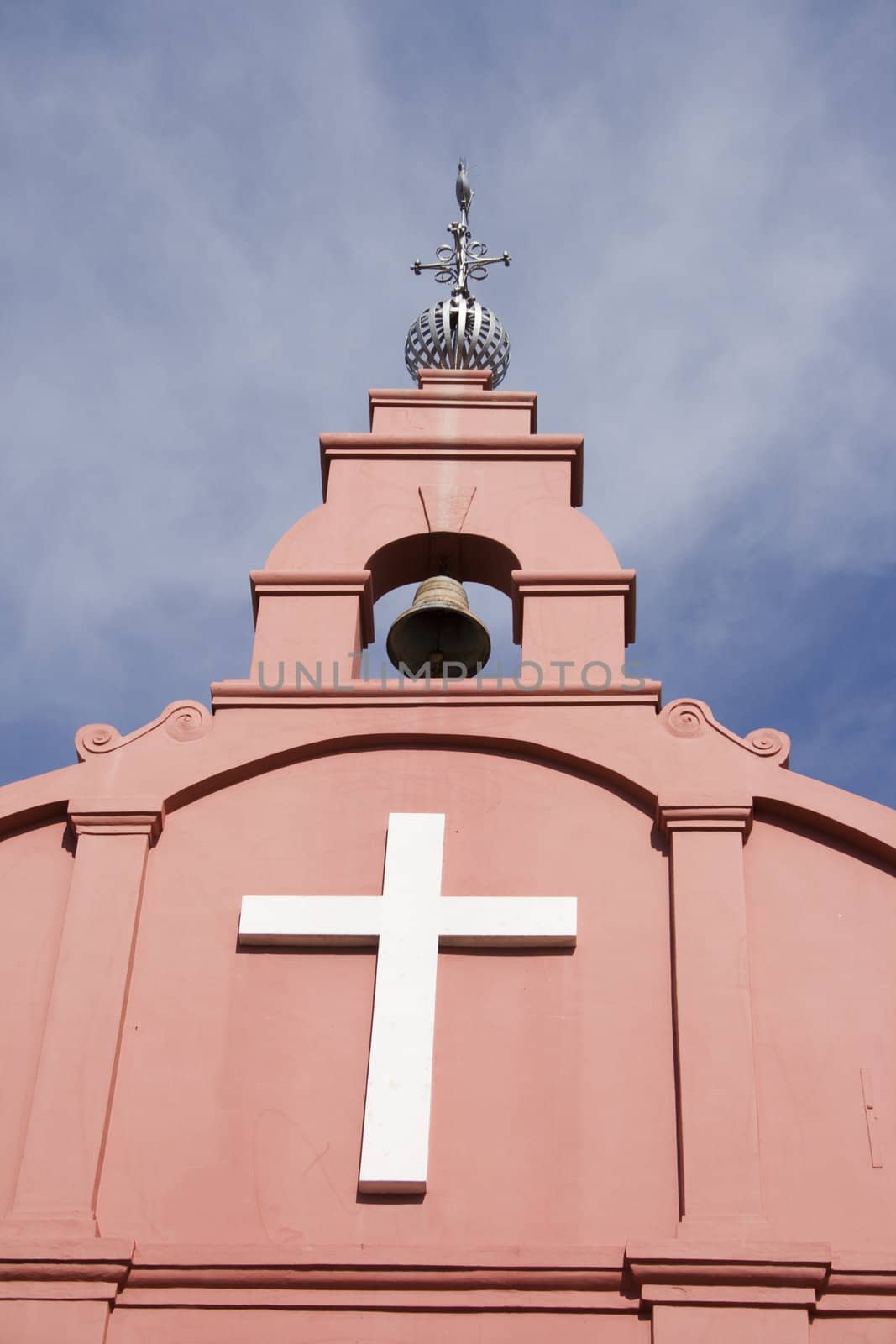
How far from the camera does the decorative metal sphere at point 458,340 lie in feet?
44.0

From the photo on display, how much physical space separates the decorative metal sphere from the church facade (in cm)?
263

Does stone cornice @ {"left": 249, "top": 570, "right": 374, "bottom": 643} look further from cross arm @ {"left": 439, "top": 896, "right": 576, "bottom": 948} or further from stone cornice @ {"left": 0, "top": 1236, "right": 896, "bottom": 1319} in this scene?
stone cornice @ {"left": 0, "top": 1236, "right": 896, "bottom": 1319}

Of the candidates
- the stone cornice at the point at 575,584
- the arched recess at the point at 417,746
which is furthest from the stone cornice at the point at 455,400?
the arched recess at the point at 417,746

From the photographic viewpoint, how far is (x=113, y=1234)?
28.9ft

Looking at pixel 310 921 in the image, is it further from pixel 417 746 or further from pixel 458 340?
pixel 458 340

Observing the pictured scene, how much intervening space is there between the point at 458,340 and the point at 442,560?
82.3 inches

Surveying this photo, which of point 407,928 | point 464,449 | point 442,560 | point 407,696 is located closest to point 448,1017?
point 407,928

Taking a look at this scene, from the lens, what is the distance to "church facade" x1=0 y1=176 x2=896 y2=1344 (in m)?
8.58

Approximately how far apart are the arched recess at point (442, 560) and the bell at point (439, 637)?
0.11 m

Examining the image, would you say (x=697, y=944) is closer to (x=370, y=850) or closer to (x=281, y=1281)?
(x=370, y=850)

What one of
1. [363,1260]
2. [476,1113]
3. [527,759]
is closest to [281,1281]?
[363,1260]

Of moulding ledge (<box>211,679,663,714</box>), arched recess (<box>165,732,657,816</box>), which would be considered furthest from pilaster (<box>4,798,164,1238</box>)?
moulding ledge (<box>211,679,663,714</box>)

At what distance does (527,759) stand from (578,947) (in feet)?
3.69

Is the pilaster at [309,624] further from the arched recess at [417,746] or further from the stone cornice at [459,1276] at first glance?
the stone cornice at [459,1276]
